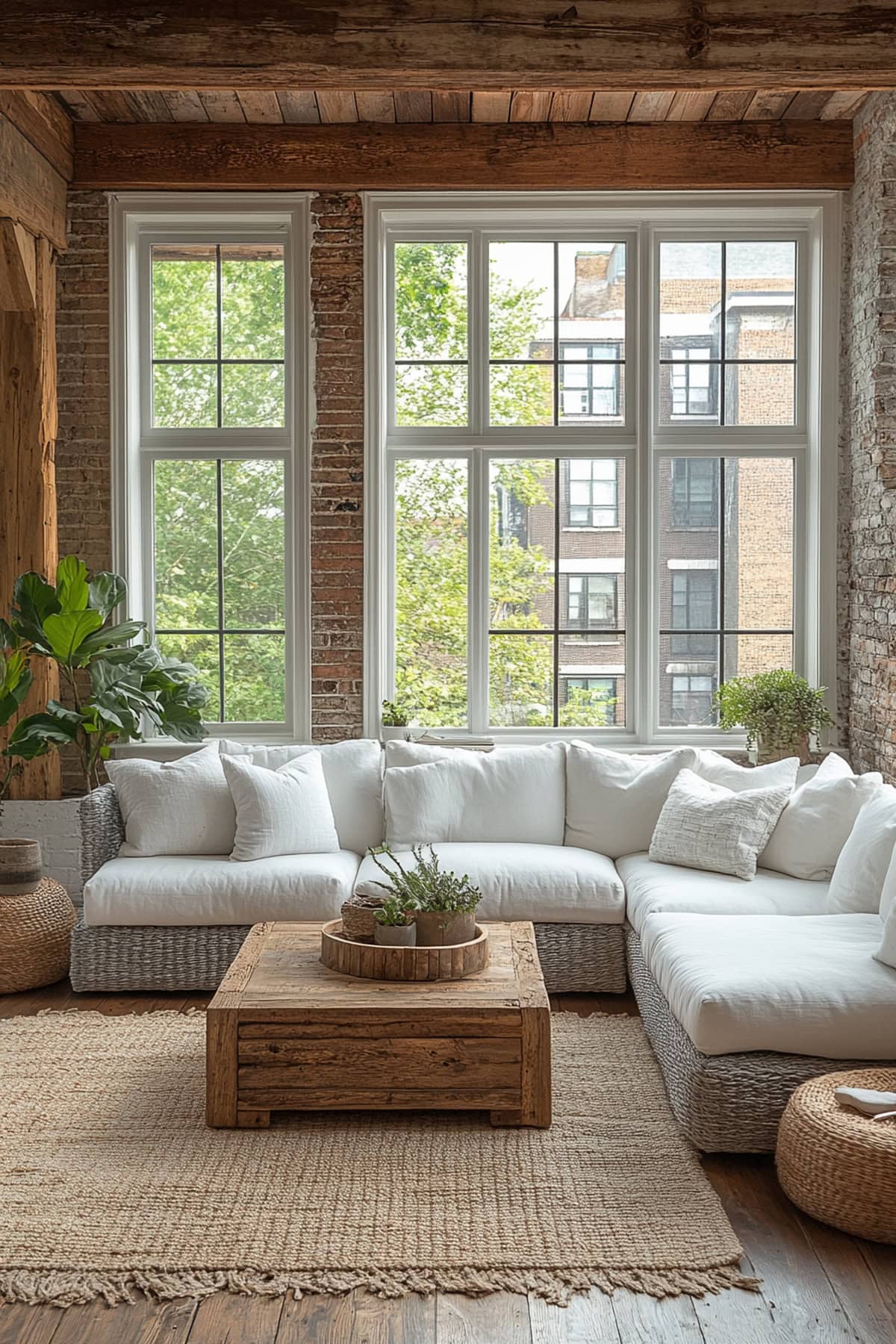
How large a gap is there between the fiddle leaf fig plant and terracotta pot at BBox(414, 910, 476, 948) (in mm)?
1983

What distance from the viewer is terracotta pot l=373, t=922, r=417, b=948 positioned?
362 centimetres

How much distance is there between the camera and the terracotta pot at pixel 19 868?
4.77 metres

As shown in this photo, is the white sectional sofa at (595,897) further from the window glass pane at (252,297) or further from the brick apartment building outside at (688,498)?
the window glass pane at (252,297)

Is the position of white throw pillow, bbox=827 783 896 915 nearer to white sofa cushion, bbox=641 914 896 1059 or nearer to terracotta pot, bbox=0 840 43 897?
white sofa cushion, bbox=641 914 896 1059

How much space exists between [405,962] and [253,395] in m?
3.31

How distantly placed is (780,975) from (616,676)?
2806mm

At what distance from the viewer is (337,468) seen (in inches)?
230

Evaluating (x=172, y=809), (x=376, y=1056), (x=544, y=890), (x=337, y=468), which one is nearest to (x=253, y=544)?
(x=337, y=468)

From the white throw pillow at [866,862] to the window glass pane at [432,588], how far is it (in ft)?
7.46

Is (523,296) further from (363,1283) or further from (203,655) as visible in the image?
(363,1283)

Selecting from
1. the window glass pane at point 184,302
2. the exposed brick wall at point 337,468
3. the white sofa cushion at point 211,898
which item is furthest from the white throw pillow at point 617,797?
the window glass pane at point 184,302

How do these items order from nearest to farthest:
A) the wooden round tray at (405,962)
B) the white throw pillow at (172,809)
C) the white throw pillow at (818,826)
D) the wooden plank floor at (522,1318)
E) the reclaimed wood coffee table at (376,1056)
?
the wooden plank floor at (522,1318) → the reclaimed wood coffee table at (376,1056) → the wooden round tray at (405,962) → the white throw pillow at (818,826) → the white throw pillow at (172,809)

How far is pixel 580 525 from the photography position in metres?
5.96

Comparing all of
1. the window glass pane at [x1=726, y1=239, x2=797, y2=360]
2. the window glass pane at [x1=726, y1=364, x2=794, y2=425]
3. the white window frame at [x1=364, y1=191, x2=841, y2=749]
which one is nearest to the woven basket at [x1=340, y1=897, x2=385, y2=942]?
the white window frame at [x1=364, y1=191, x2=841, y2=749]
